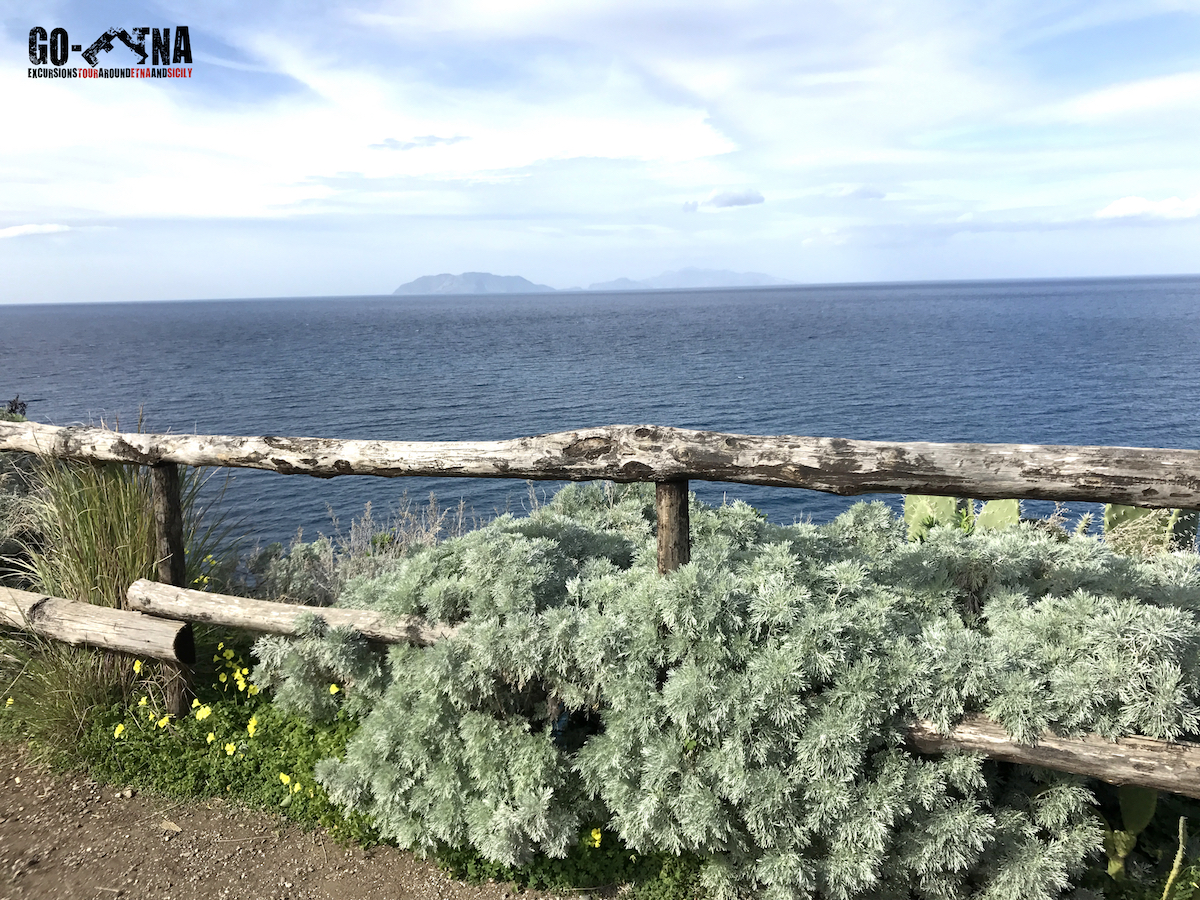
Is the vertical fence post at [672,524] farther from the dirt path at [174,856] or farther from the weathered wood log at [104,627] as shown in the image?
the weathered wood log at [104,627]

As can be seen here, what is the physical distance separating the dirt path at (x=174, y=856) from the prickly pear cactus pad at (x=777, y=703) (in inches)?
11.7

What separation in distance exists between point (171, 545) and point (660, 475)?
3546 millimetres

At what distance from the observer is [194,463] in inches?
191

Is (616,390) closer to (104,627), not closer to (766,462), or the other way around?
(104,627)

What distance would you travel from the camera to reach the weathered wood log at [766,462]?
333 centimetres

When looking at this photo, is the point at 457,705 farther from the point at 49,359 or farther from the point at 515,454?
the point at 49,359

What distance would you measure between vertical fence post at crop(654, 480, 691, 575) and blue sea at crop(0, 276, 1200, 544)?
7558 mm

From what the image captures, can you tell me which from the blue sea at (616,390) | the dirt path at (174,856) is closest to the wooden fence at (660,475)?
the dirt path at (174,856)

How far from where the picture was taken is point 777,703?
352cm

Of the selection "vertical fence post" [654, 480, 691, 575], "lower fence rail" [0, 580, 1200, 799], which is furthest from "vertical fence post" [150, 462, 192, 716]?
"vertical fence post" [654, 480, 691, 575]

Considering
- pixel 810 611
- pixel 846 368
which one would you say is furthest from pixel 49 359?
pixel 810 611

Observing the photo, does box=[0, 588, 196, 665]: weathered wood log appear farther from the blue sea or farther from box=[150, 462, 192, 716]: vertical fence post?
the blue sea

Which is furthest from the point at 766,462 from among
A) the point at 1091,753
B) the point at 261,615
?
the point at 261,615

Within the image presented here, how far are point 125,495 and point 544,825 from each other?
3682 millimetres
